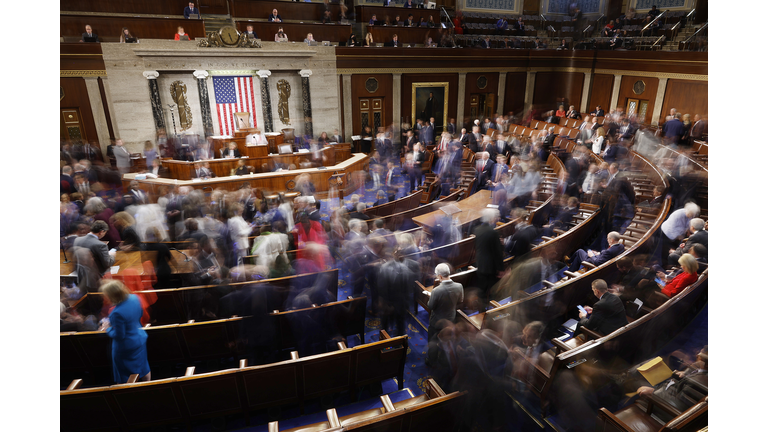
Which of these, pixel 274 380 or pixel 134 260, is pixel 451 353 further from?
pixel 134 260

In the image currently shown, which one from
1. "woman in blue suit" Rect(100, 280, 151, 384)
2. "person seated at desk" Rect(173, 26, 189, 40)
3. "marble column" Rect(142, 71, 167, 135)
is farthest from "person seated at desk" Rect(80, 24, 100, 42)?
"woman in blue suit" Rect(100, 280, 151, 384)

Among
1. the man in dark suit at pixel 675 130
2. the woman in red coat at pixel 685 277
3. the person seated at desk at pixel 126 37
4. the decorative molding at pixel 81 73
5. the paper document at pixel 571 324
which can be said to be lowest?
the paper document at pixel 571 324

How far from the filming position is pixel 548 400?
3578 mm

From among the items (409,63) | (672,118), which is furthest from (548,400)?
(409,63)

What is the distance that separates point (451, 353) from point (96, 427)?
116 inches

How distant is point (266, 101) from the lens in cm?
→ 1278

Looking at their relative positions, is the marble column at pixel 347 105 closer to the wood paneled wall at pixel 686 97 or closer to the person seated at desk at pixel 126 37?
the person seated at desk at pixel 126 37

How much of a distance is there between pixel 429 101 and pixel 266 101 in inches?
251

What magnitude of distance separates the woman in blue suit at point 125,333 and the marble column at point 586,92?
17.3 meters

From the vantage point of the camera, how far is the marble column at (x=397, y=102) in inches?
584

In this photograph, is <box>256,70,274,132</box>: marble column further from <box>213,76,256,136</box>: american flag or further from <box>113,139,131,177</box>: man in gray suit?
<box>113,139,131,177</box>: man in gray suit

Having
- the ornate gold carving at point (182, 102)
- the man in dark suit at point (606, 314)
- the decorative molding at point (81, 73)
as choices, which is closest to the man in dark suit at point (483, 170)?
the man in dark suit at point (606, 314)

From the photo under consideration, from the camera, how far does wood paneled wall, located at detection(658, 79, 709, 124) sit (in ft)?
38.8

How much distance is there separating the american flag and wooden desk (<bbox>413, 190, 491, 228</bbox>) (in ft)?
26.8
